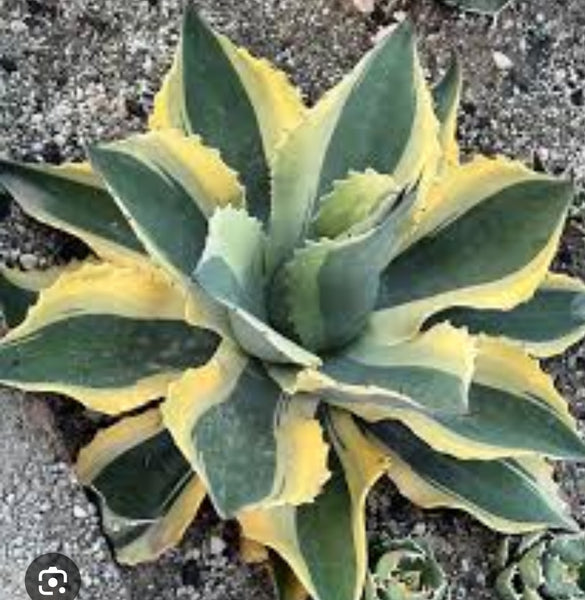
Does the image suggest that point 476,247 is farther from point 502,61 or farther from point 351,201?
point 502,61

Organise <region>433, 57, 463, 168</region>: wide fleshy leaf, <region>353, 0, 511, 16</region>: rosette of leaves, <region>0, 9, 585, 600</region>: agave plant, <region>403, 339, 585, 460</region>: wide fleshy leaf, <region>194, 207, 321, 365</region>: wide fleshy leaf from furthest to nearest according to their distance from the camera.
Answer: <region>353, 0, 511, 16</region>: rosette of leaves, <region>433, 57, 463, 168</region>: wide fleshy leaf, <region>403, 339, 585, 460</region>: wide fleshy leaf, <region>0, 9, 585, 600</region>: agave plant, <region>194, 207, 321, 365</region>: wide fleshy leaf

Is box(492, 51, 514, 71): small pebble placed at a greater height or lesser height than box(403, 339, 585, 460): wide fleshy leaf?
greater

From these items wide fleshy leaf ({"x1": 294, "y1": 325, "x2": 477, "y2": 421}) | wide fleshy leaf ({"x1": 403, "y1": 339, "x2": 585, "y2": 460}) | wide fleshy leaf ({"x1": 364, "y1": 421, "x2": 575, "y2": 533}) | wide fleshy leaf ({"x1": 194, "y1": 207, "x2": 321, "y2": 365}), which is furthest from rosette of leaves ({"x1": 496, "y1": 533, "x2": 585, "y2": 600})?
wide fleshy leaf ({"x1": 194, "y1": 207, "x2": 321, "y2": 365})

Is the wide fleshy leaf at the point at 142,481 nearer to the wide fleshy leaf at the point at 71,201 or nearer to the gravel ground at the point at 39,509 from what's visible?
the gravel ground at the point at 39,509

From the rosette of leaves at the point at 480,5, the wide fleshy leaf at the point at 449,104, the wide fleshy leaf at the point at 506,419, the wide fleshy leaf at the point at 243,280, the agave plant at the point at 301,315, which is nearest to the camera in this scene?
the wide fleshy leaf at the point at 243,280

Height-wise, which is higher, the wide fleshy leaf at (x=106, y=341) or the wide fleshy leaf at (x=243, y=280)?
the wide fleshy leaf at (x=243, y=280)

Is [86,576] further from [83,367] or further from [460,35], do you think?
[460,35]

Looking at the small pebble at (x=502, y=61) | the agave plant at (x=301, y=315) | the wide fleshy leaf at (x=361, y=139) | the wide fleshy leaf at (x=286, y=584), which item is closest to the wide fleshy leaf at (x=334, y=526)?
the agave plant at (x=301, y=315)

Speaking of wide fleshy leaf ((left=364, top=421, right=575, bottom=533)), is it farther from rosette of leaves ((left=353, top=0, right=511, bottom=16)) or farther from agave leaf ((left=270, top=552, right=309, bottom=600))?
rosette of leaves ((left=353, top=0, right=511, bottom=16))

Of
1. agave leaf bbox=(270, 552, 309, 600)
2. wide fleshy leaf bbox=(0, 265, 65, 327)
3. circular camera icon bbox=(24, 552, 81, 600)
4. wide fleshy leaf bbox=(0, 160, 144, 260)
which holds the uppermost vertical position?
wide fleshy leaf bbox=(0, 160, 144, 260)
